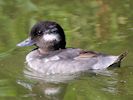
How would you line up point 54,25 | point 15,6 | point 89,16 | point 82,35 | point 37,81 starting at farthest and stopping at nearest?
point 15,6 < point 89,16 < point 82,35 < point 54,25 < point 37,81

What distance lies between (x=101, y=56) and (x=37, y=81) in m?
1.10

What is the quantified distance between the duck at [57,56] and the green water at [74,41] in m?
0.16

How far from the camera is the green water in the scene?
7941 millimetres

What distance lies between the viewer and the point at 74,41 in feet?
33.5

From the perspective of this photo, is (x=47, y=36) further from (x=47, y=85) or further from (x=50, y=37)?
(x=47, y=85)

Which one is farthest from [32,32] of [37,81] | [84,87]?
[84,87]

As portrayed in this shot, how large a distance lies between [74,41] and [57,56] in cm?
135

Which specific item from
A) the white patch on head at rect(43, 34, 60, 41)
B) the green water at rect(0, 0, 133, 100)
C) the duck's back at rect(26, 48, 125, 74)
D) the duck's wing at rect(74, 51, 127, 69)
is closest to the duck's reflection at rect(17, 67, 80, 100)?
the green water at rect(0, 0, 133, 100)

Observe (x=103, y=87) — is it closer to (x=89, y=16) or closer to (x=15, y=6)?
(x=89, y=16)

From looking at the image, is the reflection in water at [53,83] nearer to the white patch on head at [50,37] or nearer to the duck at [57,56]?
the duck at [57,56]

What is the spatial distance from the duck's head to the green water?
0.40 m

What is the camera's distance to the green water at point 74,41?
794 centimetres

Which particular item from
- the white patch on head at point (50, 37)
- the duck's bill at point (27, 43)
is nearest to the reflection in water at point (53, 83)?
the duck's bill at point (27, 43)

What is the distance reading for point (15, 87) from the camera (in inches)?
325
